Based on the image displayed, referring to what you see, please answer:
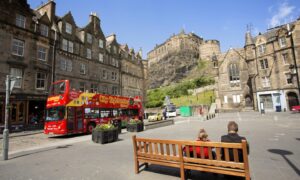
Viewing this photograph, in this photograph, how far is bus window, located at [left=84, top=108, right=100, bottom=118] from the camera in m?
15.9

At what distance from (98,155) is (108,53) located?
29.1 meters

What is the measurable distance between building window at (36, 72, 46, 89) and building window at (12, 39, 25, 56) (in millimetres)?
3076

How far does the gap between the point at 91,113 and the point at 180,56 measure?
88182 millimetres

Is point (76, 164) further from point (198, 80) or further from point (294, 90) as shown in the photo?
point (198, 80)

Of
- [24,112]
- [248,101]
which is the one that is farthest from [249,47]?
[24,112]

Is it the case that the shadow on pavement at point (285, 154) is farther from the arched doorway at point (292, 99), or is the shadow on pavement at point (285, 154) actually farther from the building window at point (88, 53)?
the arched doorway at point (292, 99)

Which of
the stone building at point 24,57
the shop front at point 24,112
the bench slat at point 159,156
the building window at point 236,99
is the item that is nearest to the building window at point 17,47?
the stone building at point 24,57

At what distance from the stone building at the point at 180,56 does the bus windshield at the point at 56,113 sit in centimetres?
8275

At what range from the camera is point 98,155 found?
7.48 metres

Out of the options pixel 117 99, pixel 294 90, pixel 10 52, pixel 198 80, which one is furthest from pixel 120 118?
pixel 198 80

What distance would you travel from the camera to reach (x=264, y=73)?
119 feet

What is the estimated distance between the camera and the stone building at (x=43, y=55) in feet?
64.3

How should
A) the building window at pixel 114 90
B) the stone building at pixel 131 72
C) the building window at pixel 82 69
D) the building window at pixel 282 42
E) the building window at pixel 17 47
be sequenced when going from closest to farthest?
the building window at pixel 17 47
the building window at pixel 82 69
the building window at pixel 282 42
the building window at pixel 114 90
the stone building at pixel 131 72

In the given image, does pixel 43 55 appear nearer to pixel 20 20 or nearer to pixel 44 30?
pixel 44 30
